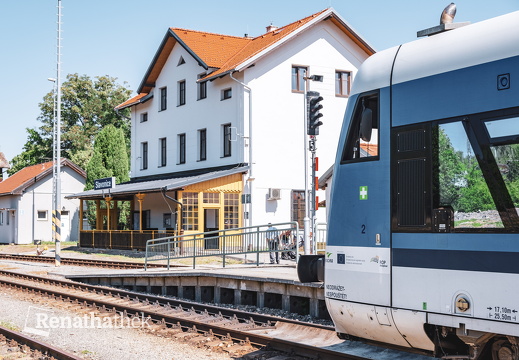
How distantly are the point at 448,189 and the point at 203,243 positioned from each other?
49.6 feet

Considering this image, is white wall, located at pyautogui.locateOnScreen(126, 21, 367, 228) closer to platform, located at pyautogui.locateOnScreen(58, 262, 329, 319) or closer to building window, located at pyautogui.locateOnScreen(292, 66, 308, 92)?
building window, located at pyautogui.locateOnScreen(292, 66, 308, 92)

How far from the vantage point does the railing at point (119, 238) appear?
33156mm

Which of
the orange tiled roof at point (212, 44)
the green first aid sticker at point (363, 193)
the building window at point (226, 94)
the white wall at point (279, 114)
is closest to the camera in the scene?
the green first aid sticker at point (363, 193)

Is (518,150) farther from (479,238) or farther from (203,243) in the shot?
(203,243)

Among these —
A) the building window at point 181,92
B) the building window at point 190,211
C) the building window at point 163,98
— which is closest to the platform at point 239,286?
the building window at point 190,211

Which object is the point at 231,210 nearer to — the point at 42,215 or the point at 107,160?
the point at 107,160

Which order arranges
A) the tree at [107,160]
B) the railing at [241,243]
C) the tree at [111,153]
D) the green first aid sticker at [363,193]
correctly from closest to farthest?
1. the green first aid sticker at [363,193]
2. the railing at [241,243]
3. the tree at [107,160]
4. the tree at [111,153]

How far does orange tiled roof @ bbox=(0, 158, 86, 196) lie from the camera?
4993cm

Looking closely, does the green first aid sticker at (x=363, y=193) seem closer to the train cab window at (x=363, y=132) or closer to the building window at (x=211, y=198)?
the train cab window at (x=363, y=132)

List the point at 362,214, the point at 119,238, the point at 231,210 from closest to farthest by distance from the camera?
1. the point at 362,214
2. the point at 231,210
3. the point at 119,238

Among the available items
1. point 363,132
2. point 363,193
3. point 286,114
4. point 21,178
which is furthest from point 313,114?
point 21,178

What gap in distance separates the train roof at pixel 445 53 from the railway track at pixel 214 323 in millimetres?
3464

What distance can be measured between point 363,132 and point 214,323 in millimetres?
5839

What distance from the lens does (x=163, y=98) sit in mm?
39312
